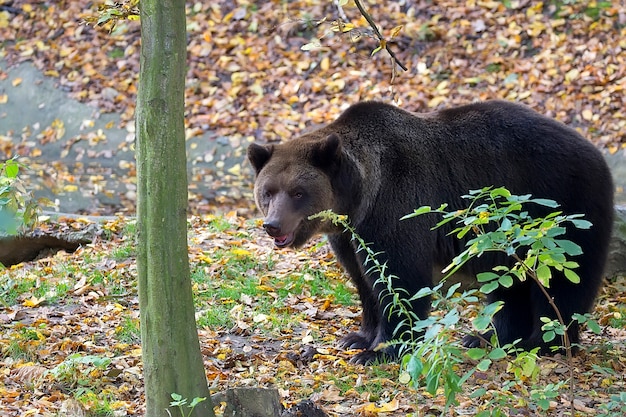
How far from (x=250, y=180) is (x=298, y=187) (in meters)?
7.77

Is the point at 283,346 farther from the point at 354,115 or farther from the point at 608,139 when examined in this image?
the point at 608,139

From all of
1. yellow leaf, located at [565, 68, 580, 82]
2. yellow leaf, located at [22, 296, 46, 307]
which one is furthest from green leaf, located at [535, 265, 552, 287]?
yellow leaf, located at [565, 68, 580, 82]

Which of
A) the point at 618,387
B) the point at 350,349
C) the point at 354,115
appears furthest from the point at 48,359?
the point at 618,387

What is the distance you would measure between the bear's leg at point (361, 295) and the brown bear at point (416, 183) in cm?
1

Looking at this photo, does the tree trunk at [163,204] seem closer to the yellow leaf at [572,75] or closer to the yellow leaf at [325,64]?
the yellow leaf at [572,75]

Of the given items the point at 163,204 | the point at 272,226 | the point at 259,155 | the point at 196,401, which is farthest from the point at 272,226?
the point at 196,401

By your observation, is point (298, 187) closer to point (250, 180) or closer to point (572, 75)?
point (250, 180)

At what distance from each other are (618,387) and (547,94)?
9172 mm

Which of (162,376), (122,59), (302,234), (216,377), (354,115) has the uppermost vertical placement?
(122,59)

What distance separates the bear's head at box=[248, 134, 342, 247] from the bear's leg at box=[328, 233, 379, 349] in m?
0.23

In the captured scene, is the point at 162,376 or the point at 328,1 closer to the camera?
the point at 162,376

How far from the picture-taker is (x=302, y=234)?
6828mm

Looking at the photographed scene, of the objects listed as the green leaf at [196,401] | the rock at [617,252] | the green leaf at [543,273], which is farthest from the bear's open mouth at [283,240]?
the rock at [617,252]

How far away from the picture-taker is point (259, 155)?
6.98 m
